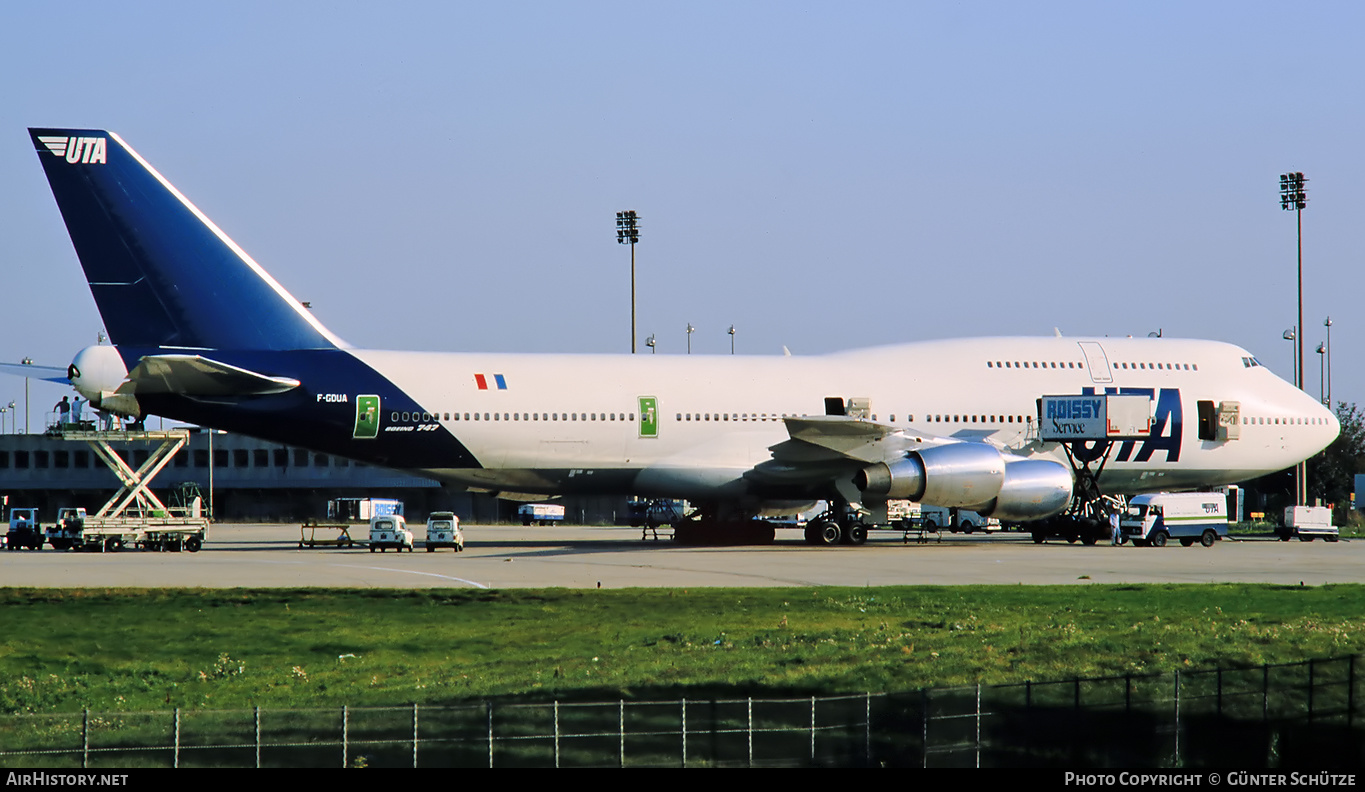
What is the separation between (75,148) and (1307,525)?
39.6 metres

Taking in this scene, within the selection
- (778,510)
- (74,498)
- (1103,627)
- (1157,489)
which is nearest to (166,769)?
(1103,627)

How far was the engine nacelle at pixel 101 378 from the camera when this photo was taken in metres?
35.1

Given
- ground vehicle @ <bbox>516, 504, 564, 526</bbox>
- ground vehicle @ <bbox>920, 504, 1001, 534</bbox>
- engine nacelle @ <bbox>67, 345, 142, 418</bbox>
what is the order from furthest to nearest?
ground vehicle @ <bbox>516, 504, 564, 526</bbox> < ground vehicle @ <bbox>920, 504, 1001, 534</bbox> < engine nacelle @ <bbox>67, 345, 142, 418</bbox>

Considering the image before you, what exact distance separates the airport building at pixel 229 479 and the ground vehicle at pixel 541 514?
10800 mm

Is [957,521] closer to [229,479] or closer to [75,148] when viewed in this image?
[75,148]

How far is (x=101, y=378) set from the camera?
35.1 m

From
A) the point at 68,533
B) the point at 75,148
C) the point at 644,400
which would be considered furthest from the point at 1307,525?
the point at 68,533

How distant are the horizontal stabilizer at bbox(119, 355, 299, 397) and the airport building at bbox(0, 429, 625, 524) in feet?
194

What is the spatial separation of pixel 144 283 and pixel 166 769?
86.4ft

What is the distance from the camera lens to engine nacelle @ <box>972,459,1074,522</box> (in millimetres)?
37719

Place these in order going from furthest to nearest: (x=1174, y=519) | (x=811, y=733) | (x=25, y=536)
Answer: (x=25, y=536), (x=1174, y=519), (x=811, y=733)

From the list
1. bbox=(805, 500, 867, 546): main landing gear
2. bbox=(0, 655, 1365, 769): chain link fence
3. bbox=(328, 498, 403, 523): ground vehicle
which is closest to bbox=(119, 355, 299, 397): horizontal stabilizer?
bbox=(805, 500, 867, 546): main landing gear

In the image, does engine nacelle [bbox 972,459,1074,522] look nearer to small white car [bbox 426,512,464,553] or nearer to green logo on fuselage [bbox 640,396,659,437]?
green logo on fuselage [bbox 640,396,659,437]

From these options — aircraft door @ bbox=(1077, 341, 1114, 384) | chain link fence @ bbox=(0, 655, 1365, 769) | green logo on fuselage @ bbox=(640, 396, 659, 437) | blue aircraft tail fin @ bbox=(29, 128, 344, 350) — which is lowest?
chain link fence @ bbox=(0, 655, 1365, 769)
